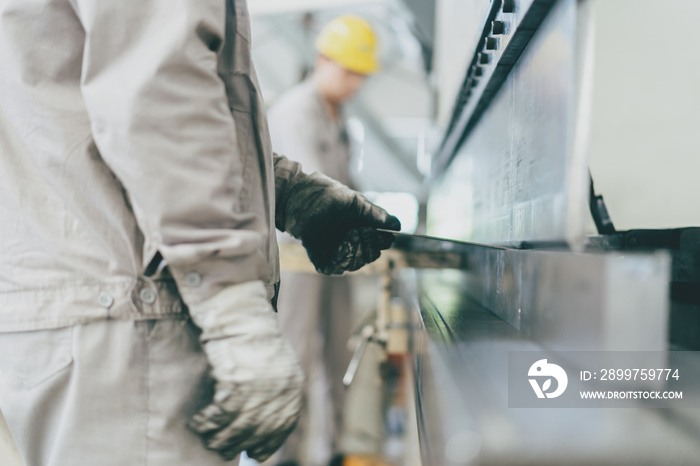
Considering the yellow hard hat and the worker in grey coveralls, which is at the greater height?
the yellow hard hat

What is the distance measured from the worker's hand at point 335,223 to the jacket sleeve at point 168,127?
380 mm

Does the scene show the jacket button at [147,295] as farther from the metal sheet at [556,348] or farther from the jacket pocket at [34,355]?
the metal sheet at [556,348]

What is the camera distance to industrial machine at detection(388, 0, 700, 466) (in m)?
0.50

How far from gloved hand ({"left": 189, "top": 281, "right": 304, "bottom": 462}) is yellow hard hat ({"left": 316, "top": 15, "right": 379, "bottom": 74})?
2100 millimetres

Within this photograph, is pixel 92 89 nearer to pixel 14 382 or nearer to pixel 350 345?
pixel 14 382

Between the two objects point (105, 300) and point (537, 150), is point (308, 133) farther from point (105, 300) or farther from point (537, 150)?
point (105, 300)

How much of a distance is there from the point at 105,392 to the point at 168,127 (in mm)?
362

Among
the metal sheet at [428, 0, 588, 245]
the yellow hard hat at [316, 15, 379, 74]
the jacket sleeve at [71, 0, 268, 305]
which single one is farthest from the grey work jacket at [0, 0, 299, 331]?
the yellow hard hat at [316, 15, 379, 74]

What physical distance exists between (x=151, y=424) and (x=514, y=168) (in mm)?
754

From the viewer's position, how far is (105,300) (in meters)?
0.67

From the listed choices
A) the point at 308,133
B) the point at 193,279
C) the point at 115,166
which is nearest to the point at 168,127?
the point at 115,166

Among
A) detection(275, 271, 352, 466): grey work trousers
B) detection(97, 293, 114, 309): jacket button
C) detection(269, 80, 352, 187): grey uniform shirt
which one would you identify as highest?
detection(269, 80, 352, 187): grey uniform shirt

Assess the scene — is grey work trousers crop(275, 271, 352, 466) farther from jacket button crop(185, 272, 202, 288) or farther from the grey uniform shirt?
jacket button crop(185, 272, 202, 288)

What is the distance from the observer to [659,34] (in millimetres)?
995
